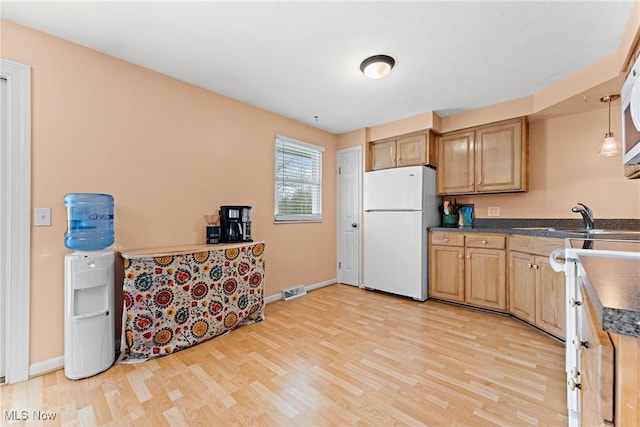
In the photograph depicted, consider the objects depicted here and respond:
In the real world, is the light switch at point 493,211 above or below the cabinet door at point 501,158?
below

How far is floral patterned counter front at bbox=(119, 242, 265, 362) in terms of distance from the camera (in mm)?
2014

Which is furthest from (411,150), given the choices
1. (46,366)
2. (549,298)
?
(46,366)

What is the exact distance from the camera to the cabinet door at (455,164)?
3328 millimetres

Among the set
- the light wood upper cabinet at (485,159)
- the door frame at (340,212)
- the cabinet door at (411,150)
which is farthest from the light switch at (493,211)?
the door frame at (340,212)

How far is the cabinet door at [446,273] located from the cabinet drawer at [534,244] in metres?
0.54

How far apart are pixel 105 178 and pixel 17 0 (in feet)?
3.70

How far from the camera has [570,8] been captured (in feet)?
5.42

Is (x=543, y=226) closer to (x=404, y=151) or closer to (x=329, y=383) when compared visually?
(x=404, y=151)

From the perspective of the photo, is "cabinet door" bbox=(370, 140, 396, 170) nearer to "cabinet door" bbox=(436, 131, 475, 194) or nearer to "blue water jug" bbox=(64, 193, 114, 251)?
"cabinet door" bbox=(436, 131, 475, 194)

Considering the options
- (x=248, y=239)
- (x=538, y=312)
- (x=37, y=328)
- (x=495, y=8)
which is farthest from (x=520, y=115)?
(x=37, y=328)

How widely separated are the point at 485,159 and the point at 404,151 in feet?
3.13

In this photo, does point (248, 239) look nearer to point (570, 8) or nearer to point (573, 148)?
A: point (570, 8)

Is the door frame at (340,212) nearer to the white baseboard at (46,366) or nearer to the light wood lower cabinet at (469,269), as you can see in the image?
the light wood lower cabinet at (469,269)

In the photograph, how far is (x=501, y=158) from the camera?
3.10m
